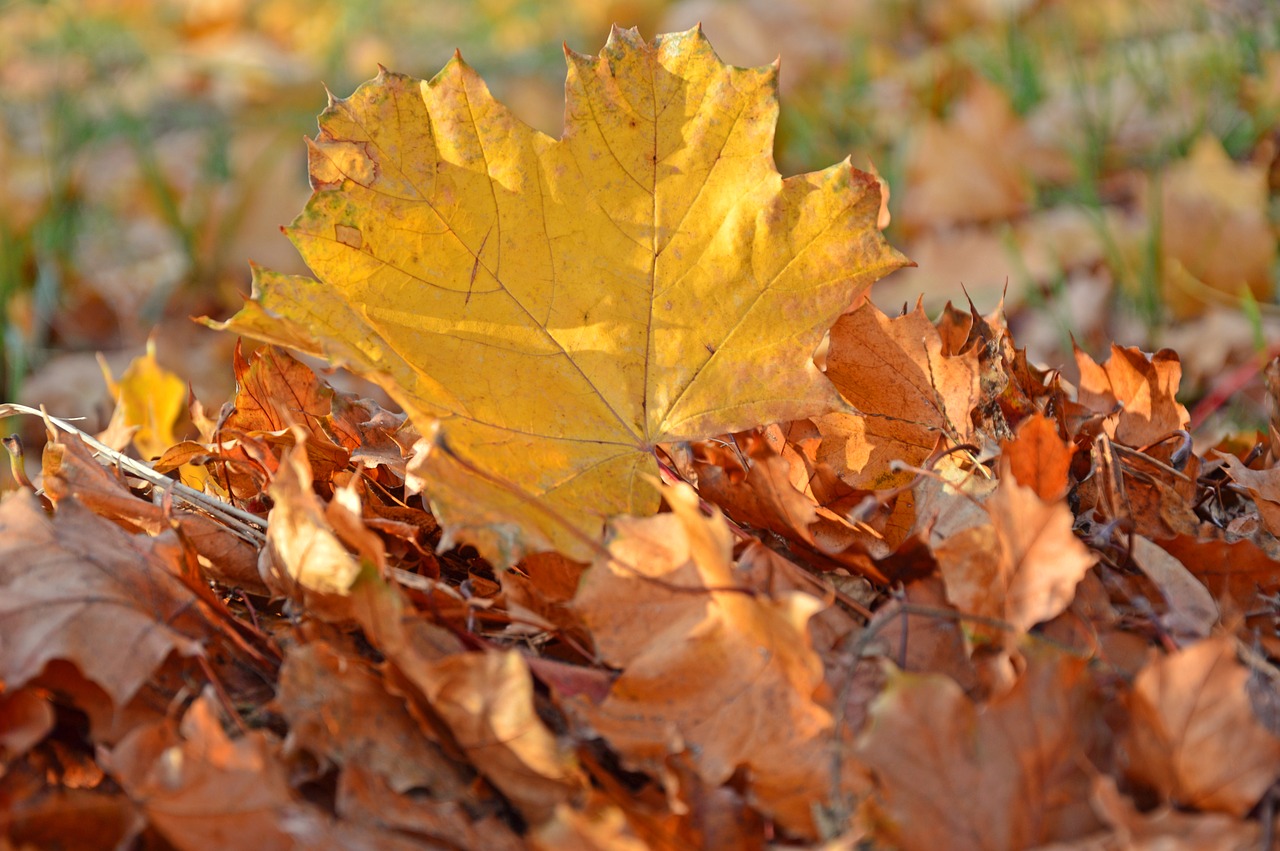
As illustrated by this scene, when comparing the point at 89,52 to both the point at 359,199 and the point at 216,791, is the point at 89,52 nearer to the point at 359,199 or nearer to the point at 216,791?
the point at 359,199

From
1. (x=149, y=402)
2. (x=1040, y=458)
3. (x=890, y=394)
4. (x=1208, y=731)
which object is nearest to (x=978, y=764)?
(x=1208, y=731)

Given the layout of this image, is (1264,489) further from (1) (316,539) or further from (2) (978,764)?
(1) (316,539)

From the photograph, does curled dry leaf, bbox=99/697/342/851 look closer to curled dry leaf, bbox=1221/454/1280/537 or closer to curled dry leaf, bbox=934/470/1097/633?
curled dry leaf, bbox=934/470/1097/633

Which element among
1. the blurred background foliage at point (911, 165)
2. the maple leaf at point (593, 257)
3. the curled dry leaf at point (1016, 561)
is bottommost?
the blurred background foliage at point (911, 165)

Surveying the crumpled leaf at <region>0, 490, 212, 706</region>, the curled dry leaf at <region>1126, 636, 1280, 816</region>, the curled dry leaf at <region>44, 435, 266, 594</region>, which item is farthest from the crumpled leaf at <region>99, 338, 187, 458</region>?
the curled dry leaf at <region>1126, 636, 1280, 816</region>

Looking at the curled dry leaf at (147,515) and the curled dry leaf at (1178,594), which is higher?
the curled dry leaf at (147,515)

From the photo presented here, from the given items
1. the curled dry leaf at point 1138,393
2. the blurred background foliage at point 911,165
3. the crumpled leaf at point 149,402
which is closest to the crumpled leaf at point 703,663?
the curled dry leaf at point 1138,393

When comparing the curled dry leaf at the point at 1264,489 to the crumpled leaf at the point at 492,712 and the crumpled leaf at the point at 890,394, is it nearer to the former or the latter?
the crumpled leaf at the point at 890,394
